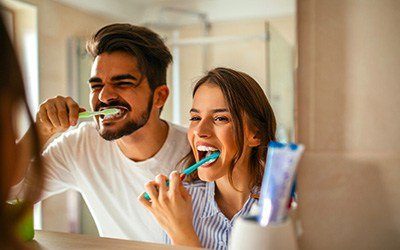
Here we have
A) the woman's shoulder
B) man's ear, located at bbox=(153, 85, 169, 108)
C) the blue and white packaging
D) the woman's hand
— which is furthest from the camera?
man's ear, located at bbox=(153, 85, 169, 108)

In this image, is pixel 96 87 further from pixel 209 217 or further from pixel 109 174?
pixel 209 217

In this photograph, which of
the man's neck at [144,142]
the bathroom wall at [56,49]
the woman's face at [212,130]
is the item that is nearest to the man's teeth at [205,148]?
the woman's face at [212,130]

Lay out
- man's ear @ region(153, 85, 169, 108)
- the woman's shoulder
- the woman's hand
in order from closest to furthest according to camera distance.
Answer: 1. the woman's hand
2. the woman's shoulder
3. man's ear @ region(153, 85, 169, 108)

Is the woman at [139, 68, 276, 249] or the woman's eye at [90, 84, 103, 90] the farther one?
the woman's eye at [90, 84, 103, 90]

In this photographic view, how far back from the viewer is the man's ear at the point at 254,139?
0.63 metres

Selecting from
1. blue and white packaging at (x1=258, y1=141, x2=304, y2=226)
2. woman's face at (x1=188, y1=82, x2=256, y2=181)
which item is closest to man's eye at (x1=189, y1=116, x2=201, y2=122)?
woman's face at (x1=188, y1=82, x2=256, y2=181)

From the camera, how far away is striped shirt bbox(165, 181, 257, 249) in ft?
1.95

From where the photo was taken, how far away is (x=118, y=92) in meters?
0.73

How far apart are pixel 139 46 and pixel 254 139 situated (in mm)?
297

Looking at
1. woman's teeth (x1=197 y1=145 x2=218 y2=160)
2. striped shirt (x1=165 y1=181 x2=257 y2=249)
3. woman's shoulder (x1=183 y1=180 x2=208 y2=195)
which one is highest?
woman's teeth (x1=197 y1=145 x2=218 y2=160)

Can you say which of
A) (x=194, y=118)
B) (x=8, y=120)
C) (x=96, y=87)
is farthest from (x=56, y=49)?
(x=8, y=120)

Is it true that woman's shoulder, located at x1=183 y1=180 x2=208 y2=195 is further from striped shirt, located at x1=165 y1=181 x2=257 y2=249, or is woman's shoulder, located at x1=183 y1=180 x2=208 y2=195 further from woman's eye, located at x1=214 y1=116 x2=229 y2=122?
woman's eye, located at x1=214 y1=116 x2=229 y2=122

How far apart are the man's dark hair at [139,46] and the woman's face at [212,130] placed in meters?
0.17

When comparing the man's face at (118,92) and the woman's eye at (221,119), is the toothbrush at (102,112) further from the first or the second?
the woman's eye at (221,119)
